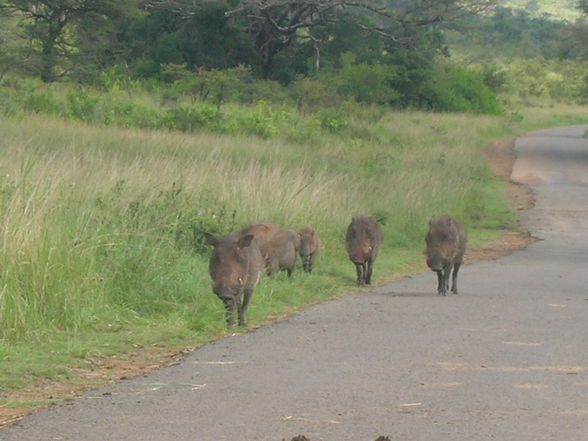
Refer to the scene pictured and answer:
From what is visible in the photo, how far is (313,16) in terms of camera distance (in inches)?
2119

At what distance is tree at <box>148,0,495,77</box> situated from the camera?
166 ft

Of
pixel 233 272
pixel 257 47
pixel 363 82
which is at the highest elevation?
pixel 257 47

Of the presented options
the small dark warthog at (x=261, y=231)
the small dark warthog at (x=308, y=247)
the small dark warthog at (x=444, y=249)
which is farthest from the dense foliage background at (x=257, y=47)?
the small dark warthog at (x=261, y=231)

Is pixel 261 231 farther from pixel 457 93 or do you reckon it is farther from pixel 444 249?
pixel 457 93

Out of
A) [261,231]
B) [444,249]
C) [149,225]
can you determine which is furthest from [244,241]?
[444,249]

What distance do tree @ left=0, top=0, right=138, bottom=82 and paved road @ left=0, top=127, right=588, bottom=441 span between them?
96.5 feet

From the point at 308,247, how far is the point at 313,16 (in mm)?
39957

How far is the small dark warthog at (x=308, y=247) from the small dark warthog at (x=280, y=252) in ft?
2.37

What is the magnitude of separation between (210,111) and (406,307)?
19452mm

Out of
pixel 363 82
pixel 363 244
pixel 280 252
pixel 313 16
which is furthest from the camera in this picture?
pixel 313 16

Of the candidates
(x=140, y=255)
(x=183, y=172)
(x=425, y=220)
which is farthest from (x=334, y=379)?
(x=425, y=220)

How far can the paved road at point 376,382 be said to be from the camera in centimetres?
679

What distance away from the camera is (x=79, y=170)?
49.3 ft

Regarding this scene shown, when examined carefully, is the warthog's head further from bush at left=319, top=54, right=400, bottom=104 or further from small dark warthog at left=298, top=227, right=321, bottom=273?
bush at left=319, top=54, right=400, bottom=104
